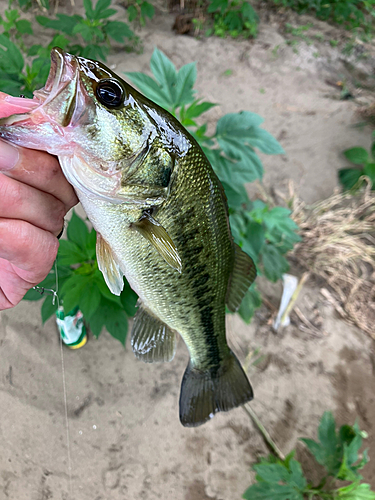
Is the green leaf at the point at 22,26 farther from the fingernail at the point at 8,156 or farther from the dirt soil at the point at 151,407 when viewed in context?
the fingernail at the point at 8,156

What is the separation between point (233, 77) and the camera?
3.89m

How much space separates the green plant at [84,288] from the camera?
1.39m

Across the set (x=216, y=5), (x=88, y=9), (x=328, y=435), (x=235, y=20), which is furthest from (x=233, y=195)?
(x=235, y=20)

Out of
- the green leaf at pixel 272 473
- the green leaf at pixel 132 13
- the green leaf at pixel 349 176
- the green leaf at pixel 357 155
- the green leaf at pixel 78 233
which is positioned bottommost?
the green leaf at pixel 272 473

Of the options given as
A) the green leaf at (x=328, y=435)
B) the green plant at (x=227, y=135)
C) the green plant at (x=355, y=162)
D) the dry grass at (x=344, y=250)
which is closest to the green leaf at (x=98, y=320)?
the green plant at (x=227, y=135)

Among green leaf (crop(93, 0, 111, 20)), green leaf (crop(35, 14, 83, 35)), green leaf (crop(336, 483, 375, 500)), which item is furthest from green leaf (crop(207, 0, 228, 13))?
green leaf (crop(336, 483, 375, 500))

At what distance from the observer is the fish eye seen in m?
0.76

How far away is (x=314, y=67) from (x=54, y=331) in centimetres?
451

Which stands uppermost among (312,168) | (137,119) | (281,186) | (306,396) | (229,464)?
(137,119)

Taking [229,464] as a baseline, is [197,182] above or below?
above

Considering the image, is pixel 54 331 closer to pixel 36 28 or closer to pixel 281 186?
pixel 281 186

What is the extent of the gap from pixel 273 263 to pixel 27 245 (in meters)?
1.61

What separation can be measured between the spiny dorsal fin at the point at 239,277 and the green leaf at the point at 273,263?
812 millimetres

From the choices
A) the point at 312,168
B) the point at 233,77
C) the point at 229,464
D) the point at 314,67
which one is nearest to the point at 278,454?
the point at 229,464
